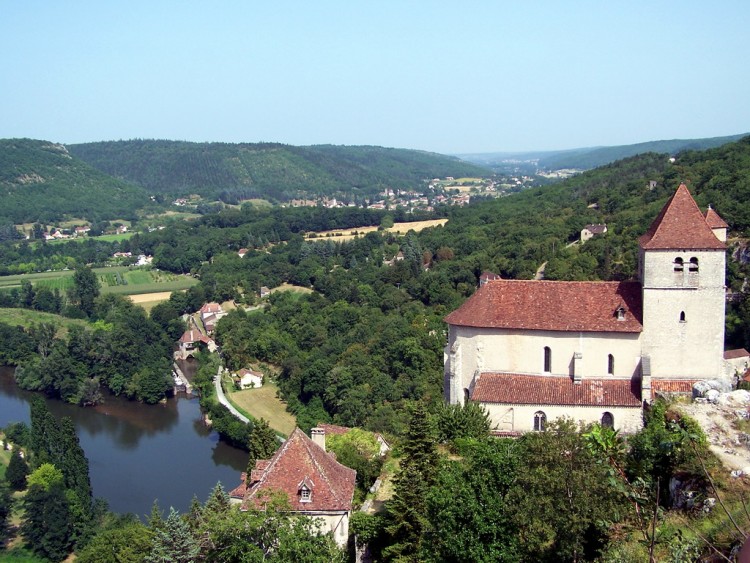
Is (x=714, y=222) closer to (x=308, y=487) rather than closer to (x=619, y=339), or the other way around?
(x=619, y=339)

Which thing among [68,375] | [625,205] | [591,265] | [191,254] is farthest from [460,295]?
[191,254]

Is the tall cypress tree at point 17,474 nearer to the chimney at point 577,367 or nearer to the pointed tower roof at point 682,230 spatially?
the chimney at point 577,367

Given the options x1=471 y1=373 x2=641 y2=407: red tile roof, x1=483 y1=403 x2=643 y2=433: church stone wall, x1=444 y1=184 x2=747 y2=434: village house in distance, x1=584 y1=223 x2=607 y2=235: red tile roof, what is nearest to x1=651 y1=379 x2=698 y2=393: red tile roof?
x1=444 y1=184 x2=747 y2=434: village house in distance

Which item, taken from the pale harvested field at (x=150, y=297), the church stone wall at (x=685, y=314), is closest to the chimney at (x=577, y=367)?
the church stone wall at (x=685, y=314)

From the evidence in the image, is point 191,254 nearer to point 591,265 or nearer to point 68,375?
point 68,375

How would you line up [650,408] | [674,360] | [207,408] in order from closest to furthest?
[650,408], [674,360], [207,408]

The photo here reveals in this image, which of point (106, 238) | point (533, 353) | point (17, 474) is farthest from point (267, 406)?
point (106, 238)

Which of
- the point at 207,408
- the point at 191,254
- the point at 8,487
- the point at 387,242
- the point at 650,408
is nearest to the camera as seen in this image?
the point at 650,408
